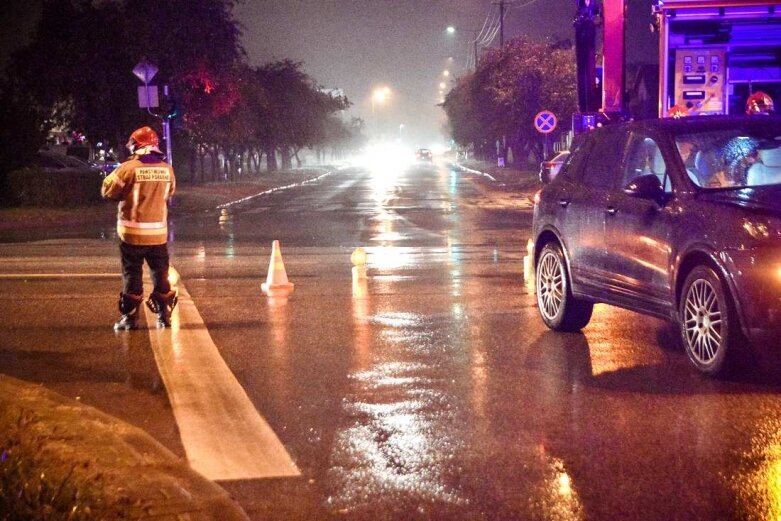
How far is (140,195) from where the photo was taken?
9297mm

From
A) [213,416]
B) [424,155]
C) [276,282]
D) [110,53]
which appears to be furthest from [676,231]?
[424,155]

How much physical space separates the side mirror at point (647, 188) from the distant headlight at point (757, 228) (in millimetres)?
929

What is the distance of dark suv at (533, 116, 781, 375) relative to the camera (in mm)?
6793

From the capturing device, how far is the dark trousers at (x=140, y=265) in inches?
368

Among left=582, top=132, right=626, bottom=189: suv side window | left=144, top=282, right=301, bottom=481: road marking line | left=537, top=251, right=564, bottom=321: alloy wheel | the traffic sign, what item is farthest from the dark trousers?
the traffic sign

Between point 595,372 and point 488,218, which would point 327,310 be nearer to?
point 595,372

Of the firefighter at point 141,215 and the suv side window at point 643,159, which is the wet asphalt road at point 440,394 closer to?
the firefighter at point 141,215

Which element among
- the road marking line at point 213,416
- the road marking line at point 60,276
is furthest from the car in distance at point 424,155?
the road marking line at point 213,416

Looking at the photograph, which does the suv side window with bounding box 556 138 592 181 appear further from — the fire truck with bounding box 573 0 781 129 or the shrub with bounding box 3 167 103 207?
the shrub with bounding box 3 167 103 207

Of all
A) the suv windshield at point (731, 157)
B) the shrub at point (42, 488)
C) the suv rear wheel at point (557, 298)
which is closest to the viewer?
the shrub at point (42, 488)

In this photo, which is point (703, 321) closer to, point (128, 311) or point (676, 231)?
point (676, 231)

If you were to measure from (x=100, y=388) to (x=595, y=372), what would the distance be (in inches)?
137

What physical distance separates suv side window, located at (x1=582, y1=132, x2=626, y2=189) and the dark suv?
0.01 meters

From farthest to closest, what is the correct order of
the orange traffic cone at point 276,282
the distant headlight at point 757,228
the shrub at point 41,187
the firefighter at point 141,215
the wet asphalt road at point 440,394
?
the shrub at point 41,187, the orange traffic cone at point 276,282, the firefighter at point 141,215, the distant headlight at point 757,228, the wet asphalt road at point 440,394
